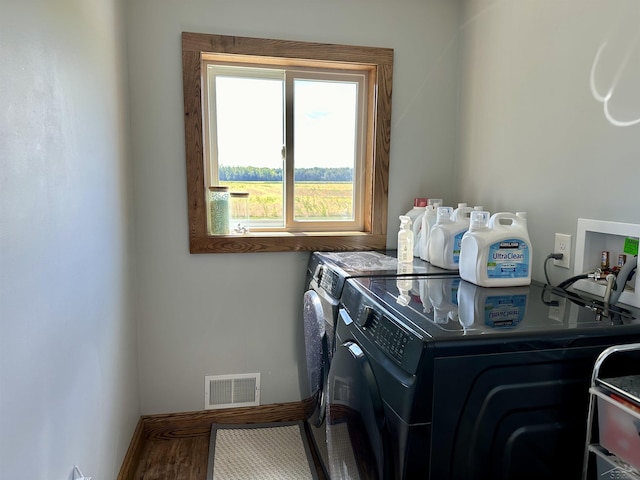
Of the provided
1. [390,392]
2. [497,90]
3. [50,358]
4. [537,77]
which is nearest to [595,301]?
[390,392]

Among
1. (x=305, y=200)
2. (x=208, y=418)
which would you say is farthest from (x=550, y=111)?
(x=208, y=418)

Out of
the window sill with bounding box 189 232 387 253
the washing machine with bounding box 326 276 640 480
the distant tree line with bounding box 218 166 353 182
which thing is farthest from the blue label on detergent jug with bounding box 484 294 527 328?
the distant tree line with bounding box 218 166 353 182

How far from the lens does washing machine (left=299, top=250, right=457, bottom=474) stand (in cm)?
154

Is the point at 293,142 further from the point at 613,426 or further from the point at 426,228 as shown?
the point at 613,426

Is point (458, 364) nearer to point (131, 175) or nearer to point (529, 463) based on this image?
point (529, 463)

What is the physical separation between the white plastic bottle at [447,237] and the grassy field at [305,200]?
67 centimetres

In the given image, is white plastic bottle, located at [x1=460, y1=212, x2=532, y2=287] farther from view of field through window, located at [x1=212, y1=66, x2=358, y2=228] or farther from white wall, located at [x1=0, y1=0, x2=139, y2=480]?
white wall, located at [x1=0, y1=0, x2=139, y2=480]

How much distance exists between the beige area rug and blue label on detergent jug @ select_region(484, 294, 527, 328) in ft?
3.81

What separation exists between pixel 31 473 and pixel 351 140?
193cm

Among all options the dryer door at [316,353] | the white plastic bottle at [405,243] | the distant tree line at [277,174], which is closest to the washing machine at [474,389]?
the dryer door at [316,353]

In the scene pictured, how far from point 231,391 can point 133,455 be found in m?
0.52

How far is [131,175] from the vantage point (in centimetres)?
196

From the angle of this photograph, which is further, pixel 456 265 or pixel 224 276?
pixel 224 276

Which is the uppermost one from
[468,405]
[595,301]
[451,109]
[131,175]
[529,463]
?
[451,109]
